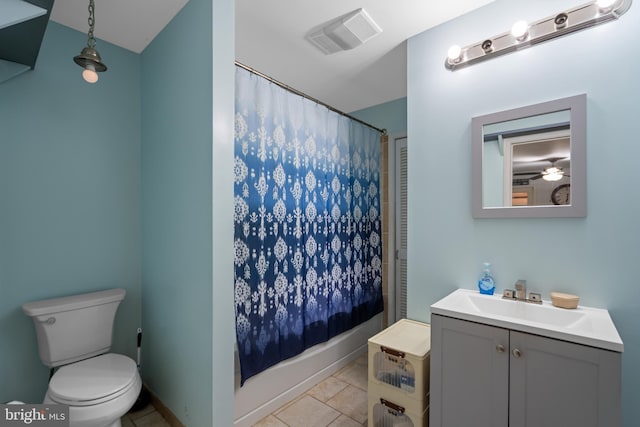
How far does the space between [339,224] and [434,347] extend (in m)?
1.36

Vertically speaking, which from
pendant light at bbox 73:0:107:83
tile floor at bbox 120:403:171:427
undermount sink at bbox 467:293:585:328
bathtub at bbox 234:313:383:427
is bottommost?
tile floor at bbox 120:403:171:427

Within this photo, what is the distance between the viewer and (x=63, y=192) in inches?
71.3

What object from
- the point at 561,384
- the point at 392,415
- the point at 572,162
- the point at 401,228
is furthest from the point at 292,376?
the point at 572,162

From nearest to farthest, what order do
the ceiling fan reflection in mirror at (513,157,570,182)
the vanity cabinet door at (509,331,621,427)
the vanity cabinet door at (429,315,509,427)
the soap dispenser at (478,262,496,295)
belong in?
the vanity cabinet door at (509,331,621,427)
the vanity cabinet door at (429,315,509,427)
the ceiling fan reflection in mirror at (513,157,570,182)
the soap dispenser at (478,262,496,295)

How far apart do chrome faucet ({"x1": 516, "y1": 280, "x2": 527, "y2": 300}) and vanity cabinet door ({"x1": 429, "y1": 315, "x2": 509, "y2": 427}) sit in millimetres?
415

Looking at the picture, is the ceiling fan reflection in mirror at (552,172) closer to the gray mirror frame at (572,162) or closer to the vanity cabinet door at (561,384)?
the gray mirror frame at (572,162)

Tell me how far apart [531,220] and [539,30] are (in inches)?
39.2

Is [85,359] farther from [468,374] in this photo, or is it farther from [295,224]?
[468,374]

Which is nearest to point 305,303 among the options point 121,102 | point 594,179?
point 594,179

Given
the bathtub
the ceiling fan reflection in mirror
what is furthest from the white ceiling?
the bathtub

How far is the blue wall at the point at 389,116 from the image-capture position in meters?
2.92

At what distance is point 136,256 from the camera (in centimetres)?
210

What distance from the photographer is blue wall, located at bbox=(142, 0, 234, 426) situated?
4.61 ft

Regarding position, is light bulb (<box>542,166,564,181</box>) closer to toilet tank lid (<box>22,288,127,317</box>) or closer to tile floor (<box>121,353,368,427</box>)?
tile floor (<box>121,353,368,427</box>)
